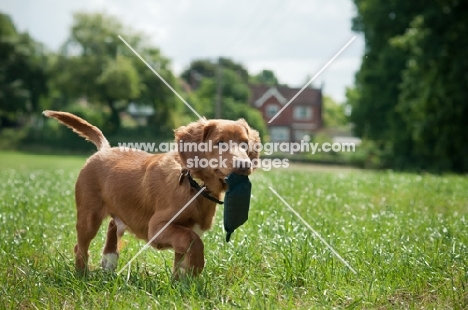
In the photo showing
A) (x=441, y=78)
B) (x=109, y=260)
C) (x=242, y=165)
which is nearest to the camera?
(x=242, y=165)

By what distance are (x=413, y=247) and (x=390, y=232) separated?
3.35 ft

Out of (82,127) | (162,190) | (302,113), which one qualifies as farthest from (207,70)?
(162,190)

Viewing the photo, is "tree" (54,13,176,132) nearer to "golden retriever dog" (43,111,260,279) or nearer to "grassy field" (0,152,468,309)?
"grassy field" (0,152,468,309)

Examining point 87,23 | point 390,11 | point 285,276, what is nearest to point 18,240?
point 285,276

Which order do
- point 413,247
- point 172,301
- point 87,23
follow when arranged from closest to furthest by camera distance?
point 172,301 < point 413,247 < point 87,23

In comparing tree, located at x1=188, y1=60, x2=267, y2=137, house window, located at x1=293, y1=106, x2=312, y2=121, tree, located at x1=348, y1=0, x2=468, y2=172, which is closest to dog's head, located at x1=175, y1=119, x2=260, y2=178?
tree, located at x1=348, y1=0, x2=468, y2=172

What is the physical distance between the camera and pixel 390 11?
109 ft

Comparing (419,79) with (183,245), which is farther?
(419,79)

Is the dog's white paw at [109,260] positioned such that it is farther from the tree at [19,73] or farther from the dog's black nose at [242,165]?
the tree at [19,73]

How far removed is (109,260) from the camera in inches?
Answer: 219

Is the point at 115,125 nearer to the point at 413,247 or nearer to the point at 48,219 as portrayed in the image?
the point at 48,219

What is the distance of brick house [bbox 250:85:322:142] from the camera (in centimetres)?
3962

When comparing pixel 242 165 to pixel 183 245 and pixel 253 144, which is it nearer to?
pixel 253 144

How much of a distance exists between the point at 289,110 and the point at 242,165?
173 ft
